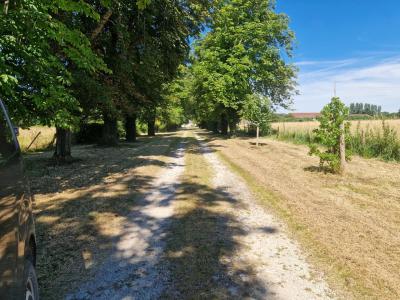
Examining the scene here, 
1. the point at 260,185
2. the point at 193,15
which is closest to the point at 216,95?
the point at 193,15

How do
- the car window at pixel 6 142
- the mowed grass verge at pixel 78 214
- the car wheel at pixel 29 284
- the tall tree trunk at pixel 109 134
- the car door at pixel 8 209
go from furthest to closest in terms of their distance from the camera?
1. the tall tree trunk at pixel 109 134
2. the mowed grass verge at pixel 78 214
3. the car window at pixel 6 142
4. the car wheel at pixel 29 284
5. the car door at pixel 8 209

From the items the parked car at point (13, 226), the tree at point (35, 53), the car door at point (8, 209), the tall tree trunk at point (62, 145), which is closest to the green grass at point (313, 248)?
the parked car at point (13, 226)

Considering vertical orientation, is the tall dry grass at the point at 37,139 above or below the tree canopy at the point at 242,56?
below

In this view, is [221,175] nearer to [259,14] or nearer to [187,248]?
[187,248]

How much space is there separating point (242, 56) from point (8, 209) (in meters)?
32.4

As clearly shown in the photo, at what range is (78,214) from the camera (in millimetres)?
7250

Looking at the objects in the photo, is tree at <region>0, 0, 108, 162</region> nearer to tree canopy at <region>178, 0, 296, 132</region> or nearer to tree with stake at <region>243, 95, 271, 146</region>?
tree with stake at <region>243, 95, 271, 146</region>

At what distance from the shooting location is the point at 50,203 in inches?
321

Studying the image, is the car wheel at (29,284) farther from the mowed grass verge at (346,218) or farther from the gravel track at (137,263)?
the mowed grass verge at (346,218)

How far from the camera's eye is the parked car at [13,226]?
218 centimetres

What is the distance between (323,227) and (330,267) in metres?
1.74

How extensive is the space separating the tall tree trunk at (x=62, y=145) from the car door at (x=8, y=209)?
12405mm

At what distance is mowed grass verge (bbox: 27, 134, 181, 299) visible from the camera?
4707 mm

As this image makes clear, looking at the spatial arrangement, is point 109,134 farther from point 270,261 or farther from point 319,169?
point 270,261
